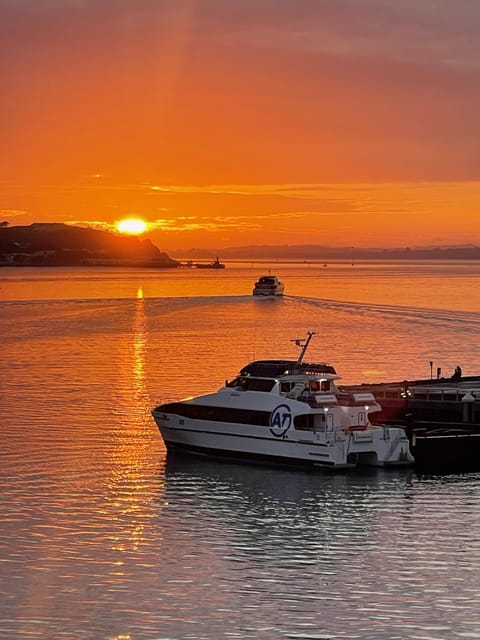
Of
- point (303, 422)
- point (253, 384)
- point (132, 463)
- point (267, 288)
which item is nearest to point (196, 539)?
point (303, 422)

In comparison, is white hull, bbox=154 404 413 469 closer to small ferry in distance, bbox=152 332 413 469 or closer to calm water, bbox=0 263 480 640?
small ferry in distance, bbox=152 332 413 469

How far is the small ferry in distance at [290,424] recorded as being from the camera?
115 ft

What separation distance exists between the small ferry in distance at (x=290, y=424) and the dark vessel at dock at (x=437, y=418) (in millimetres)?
942

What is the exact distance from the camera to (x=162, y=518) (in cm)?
2953

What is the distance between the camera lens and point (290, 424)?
3509 cm

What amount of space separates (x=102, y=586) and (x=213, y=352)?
54.0 metres

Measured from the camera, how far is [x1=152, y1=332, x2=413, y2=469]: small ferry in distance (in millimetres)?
34938

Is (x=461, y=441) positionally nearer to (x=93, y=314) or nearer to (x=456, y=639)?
(x=456, y=639)

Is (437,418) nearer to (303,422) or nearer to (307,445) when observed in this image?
(303,422)

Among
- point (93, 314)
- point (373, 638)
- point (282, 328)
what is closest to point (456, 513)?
point (373, 638)

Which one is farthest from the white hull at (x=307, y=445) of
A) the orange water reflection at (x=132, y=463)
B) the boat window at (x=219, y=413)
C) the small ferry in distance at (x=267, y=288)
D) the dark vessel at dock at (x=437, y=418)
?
the small ferry in distance at (x=267, y=288)

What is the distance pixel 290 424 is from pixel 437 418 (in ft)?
35.7

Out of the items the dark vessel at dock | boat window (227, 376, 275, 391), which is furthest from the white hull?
boat window (227, 376, 275, 391)

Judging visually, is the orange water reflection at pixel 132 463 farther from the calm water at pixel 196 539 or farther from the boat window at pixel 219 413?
the boat window at pixel 219 413
